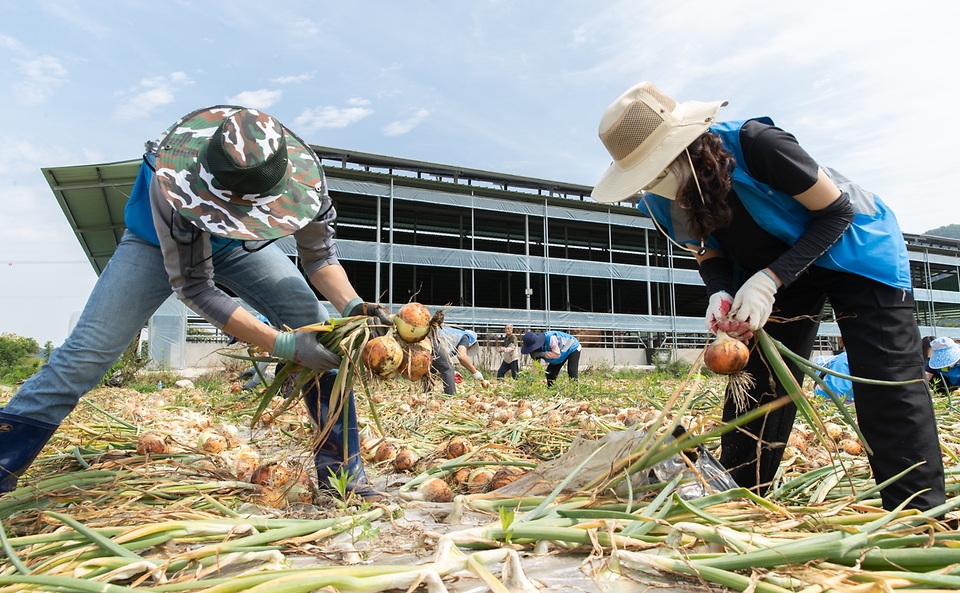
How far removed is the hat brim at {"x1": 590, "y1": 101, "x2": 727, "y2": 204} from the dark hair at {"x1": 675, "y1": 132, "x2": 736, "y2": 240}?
4 centimetres

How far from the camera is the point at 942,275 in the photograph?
1267 inches

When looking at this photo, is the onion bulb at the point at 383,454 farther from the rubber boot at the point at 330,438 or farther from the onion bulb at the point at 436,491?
the onion bulb at the point at 436,491

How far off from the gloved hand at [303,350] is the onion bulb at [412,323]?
0.24 meters

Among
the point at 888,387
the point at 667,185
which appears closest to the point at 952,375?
the point at 888,387

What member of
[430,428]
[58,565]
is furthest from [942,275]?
[58,565]

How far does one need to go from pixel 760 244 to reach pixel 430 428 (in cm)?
Result: 233

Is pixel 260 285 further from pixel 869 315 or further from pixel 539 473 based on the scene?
pixel 869 315

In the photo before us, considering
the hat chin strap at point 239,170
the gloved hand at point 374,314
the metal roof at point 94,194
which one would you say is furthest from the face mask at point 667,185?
the metal roof at point 94,194

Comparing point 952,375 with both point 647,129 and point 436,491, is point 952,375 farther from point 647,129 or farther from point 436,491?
Answer: point 436,491

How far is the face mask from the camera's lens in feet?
6.23

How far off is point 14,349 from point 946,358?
673 inches

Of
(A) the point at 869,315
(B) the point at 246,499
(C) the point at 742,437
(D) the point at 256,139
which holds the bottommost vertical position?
(B) the point at 246,499

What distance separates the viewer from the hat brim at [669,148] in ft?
5.90

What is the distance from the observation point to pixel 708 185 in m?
1.79
